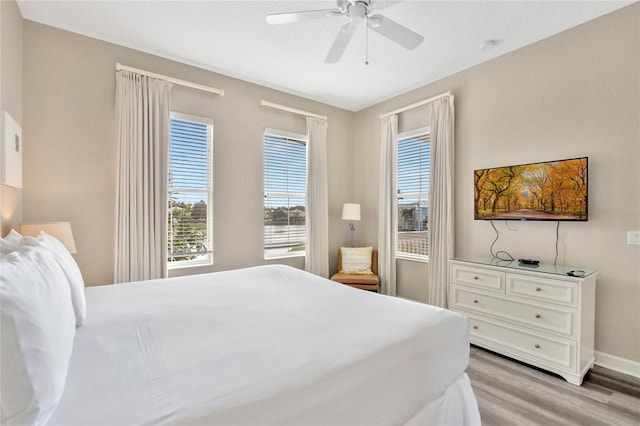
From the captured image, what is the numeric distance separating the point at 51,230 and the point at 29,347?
1.98 m

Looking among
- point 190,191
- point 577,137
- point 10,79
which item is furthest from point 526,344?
point 10,79

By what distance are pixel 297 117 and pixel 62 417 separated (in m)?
4.03

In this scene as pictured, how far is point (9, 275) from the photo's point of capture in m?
0.90

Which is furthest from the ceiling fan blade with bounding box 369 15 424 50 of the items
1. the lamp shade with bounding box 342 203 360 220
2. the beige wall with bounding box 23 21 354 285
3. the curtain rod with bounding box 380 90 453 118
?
the lamp shade with bounding box 342 203 360 220

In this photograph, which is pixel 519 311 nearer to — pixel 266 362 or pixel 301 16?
pixel 266 362

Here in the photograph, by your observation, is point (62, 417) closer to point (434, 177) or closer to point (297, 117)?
point (434, 177)

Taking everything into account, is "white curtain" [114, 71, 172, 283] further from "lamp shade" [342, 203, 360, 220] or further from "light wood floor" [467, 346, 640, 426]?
"light wood floor" [467, 346, 640, 426]

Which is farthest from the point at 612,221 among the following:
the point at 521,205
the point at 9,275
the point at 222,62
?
the point at 222,62

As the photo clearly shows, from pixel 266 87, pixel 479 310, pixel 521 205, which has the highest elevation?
pixel 266 87

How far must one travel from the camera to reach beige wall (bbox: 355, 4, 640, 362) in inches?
96.8

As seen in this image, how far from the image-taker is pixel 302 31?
280cm

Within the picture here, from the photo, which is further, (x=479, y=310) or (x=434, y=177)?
(x=434, y=177)

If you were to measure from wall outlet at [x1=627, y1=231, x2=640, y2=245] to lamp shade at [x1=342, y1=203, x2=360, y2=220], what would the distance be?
111 inches

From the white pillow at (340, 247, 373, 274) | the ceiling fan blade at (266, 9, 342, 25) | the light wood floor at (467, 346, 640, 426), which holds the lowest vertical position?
the light wood floor at (467, 346, 640, 426)
